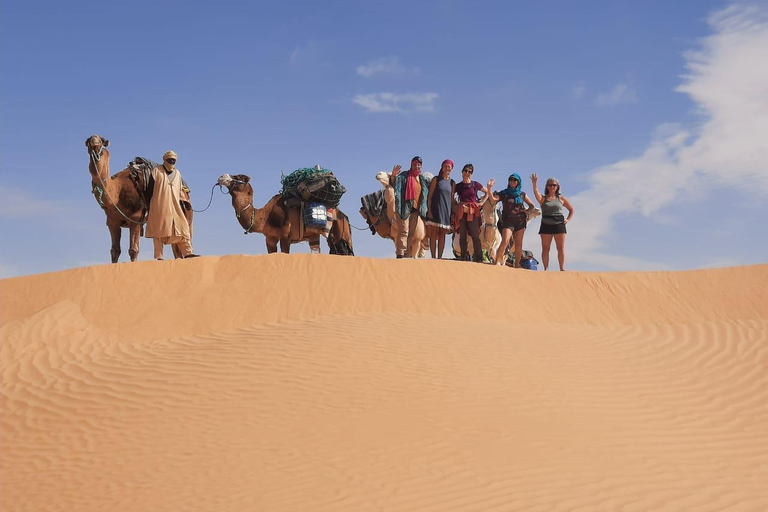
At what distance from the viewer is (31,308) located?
580 inches

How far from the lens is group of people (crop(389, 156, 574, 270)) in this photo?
14578mm

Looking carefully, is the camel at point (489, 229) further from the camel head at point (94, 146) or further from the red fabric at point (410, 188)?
the camel head at point (94, 146)

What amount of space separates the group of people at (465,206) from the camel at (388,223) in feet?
0.93

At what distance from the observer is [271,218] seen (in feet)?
52.6

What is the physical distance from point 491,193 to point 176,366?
7.86m

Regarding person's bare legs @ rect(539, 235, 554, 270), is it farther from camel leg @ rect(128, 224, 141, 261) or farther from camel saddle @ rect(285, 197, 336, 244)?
camel leg @ rect(128, 224, 141, 261)

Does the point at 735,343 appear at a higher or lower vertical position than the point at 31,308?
lower

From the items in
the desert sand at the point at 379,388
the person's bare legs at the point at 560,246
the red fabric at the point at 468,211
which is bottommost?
the desert sand at the point at 379,388

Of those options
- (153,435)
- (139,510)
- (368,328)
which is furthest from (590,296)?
(139,510)

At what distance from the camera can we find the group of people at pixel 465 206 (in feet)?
47.8

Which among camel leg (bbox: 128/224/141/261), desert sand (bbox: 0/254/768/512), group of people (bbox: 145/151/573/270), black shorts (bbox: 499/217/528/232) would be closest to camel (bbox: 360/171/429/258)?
group of people (bbox: 145/151/573/270)

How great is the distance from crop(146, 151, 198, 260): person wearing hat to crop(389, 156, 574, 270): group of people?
14.7ft

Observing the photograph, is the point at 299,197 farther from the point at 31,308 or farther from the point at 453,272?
the point at 31,308

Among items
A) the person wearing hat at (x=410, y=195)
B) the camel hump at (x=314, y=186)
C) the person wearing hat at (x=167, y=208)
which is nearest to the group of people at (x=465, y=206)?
the person wearing hat at (x=410, y=195)
